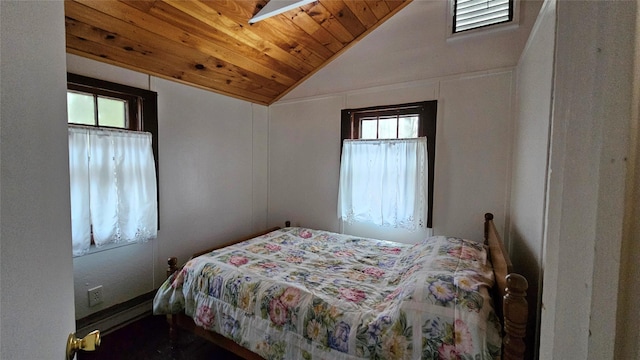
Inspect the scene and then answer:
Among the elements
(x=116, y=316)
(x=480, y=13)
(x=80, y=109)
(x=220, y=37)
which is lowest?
(x=116, y=316)

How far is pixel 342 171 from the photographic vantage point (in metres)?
2.84

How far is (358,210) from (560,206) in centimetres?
244

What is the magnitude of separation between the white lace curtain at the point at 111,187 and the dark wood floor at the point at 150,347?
74 centimetres

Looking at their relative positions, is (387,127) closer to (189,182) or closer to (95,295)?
(189,182)

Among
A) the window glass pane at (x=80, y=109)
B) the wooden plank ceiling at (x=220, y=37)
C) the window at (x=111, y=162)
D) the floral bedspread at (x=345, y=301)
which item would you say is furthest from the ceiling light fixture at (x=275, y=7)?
the floral bedspread at (x=345, y=301)

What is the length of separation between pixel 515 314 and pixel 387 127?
210cm

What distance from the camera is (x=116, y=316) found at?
2.19 metres

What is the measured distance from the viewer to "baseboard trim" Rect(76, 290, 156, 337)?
201 centimetres

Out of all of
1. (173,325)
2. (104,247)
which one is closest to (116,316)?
(104,247)

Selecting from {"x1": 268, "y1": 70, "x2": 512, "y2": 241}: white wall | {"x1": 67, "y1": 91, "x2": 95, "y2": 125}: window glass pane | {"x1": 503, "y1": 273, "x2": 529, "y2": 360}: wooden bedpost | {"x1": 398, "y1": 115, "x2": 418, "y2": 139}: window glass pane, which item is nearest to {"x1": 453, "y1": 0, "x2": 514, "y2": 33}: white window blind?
{"x1": 268, "y1": 70, "x2": 512, "y2": 241}: white wall

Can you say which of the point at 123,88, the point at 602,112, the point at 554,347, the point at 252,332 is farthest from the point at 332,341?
the point at 123,88

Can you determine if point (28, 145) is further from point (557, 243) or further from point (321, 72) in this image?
point (321, 72)

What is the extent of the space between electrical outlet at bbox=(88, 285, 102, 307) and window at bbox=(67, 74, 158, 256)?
36 centimetres

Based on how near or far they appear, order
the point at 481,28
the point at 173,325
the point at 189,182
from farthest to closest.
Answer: the point at 189,182
the point at 481,28
the point at 173,325
